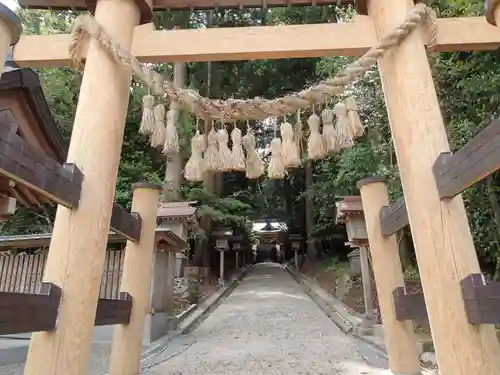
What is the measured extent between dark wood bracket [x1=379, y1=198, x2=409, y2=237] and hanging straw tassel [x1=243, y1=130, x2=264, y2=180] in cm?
88

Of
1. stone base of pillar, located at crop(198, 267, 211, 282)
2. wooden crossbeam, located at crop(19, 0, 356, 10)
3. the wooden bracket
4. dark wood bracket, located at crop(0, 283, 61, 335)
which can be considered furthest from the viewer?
stone base of pillar, located at crop(198, 267, 211, 282)

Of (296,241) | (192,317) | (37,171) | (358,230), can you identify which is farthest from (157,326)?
(296,241)

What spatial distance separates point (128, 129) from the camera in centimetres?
1242

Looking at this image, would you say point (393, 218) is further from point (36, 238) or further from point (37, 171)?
point (36, 238)

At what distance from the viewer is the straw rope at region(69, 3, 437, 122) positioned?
2.27 metres

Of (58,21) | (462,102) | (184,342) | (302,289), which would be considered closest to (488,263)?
(462,102)

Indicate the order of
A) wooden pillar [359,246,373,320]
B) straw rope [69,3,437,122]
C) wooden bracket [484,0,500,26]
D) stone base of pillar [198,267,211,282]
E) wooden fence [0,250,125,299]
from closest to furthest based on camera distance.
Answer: wooden bracket [484,0,500,26]
straw rope [69,3,437,122]
wooden pillar [359,246,373,320]
wooden fence [0,250,125,299]
stone base of pillar [198,267,211,282]

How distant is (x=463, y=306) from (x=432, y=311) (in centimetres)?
15

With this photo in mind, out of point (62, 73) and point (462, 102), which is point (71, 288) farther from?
point (62, 73)

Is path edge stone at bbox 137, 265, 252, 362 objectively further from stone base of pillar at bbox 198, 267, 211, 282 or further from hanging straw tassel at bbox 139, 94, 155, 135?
hanging straw tassel at bbox 139, 94, 155, 135

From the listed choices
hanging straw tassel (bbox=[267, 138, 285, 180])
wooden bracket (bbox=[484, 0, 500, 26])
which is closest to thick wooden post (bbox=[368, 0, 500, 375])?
wooden bracket (bbox=[484, 0, 500, 26])

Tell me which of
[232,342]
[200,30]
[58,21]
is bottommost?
[232,342]

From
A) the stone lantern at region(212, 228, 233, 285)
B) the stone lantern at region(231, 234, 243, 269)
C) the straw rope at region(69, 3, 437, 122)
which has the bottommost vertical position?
the straw rope at region(69, 3, 437, 122)

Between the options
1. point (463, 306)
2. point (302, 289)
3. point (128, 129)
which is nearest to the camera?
point (463, 306)
